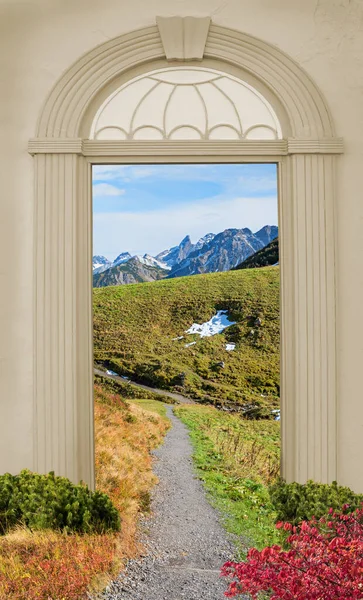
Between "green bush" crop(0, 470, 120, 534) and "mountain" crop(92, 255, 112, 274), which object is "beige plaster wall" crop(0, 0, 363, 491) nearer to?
"green bush" crop(0, 470, 120, 534)

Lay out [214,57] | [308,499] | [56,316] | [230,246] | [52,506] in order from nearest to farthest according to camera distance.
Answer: [52,506] → [308,499] → [56,316] → [214,57] → [230,246]

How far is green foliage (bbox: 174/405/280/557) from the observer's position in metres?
4.73

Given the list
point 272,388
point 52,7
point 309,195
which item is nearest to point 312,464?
point 272,388

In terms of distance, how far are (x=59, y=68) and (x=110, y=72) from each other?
0.40 metres

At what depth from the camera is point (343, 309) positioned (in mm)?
4461

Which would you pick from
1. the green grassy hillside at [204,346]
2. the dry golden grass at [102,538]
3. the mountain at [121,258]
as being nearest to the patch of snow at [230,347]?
the green grassy hillside at [204,346]

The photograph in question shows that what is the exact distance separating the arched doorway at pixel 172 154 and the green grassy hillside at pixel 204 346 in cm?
33

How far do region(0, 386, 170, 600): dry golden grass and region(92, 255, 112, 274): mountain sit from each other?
1010mm

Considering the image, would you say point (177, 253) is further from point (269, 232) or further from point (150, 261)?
point (269, 232)

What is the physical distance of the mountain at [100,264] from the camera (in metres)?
4.79

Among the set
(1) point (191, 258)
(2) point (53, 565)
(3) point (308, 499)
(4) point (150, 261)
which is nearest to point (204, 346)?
(1) point (191, 258)

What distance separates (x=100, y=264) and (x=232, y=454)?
1984 millimetres

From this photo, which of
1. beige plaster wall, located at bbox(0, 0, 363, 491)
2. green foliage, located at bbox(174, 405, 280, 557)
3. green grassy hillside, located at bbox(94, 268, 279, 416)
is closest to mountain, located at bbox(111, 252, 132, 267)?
green grassy hillside, located at bbox(94, 268, 279, 416)

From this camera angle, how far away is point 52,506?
3934 mm
